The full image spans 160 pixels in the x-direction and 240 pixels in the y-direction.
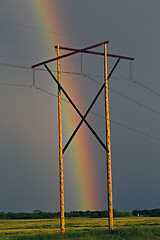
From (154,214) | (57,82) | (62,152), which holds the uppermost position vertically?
(57,82)

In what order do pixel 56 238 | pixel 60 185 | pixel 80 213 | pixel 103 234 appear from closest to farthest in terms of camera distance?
pixel 56 238 < pixel 103 234 < pixel 60 185 < pixel 80 213

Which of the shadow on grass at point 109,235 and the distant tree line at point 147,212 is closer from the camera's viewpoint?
the shadow on grass at point 109,235

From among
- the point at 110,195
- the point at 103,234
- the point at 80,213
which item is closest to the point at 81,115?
the point at 110,195

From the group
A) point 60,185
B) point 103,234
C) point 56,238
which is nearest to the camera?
point 56,238

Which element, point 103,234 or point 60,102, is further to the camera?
point 60,102

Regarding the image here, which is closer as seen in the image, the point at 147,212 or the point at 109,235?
the point at 109,235

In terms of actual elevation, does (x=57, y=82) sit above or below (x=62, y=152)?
above

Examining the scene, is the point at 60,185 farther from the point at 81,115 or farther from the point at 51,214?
the point at 51,214

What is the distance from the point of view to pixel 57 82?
40.9m

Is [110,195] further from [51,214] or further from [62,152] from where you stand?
[51,214]

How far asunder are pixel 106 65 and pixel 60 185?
10.2m

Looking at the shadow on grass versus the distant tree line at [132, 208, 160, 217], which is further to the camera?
the distant tree line at [132, 208, 160, 217]

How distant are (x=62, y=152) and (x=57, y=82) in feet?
19.1

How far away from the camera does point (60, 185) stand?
39.1m
